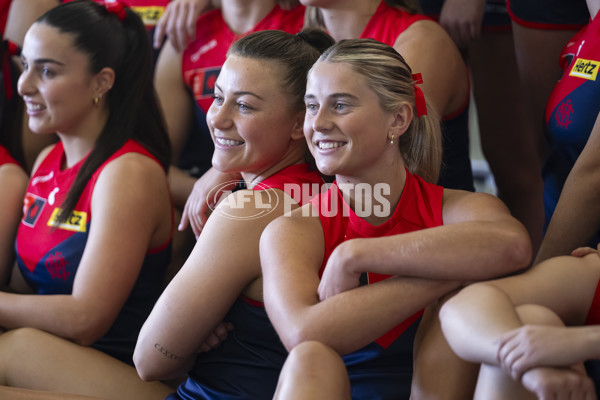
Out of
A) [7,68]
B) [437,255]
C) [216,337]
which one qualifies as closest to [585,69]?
[437,255]

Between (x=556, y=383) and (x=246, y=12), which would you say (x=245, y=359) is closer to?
(x=556, y=383)

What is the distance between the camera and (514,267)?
4.27ft

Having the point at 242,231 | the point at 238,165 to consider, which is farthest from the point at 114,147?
the point at 242,231

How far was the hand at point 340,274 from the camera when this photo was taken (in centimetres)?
126

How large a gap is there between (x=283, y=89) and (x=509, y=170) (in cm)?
99

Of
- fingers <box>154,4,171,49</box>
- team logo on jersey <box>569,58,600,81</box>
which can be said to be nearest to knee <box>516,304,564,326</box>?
team logo on jersey <box>569,58,600,81</box>

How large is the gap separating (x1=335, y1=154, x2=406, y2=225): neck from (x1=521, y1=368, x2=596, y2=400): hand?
0.44 meters

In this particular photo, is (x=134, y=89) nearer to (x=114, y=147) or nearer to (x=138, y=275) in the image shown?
(x=114, y=147)

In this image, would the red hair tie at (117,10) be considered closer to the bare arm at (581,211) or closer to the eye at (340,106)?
the eye at (340,106)

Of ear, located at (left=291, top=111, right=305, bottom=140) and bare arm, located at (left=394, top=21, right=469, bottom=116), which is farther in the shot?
bare arm, located at (left=394, top=21, right=469, bottom=116)

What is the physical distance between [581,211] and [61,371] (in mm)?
1125

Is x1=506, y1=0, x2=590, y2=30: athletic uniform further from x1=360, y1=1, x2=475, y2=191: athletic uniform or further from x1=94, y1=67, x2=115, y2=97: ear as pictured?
x1=94, y1=67, x2=115, y2=97: ear

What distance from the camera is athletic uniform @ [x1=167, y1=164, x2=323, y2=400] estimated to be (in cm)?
150

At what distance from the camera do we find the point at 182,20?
7.66 ft
